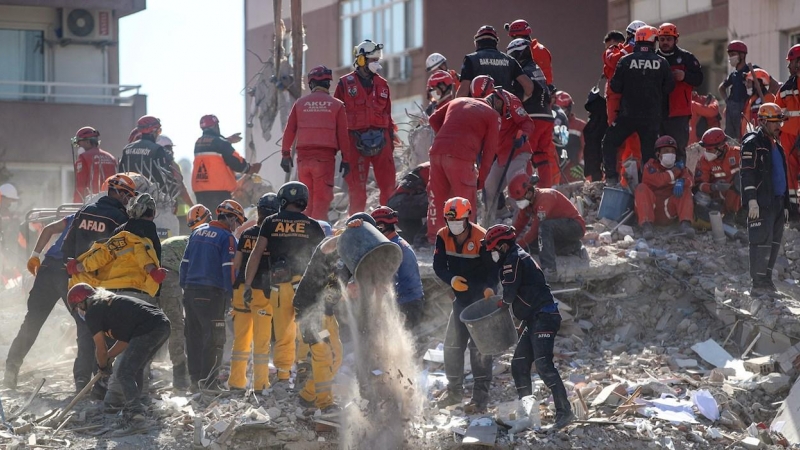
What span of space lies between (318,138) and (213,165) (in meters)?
2.25

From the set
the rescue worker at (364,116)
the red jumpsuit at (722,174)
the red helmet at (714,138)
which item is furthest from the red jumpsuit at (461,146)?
the red jumpsuit at (722,174)

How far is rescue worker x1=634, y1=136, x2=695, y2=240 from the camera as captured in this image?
1519 centimetres

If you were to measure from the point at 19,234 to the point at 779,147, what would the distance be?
998 centimetres

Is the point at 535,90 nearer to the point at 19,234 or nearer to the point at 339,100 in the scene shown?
the point at 339,100

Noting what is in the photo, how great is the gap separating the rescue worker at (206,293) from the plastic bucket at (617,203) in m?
5.45

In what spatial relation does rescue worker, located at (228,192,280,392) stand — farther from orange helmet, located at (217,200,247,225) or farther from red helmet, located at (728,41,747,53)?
red helmet, located at (728,41,747,53)


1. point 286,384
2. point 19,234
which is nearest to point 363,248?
point 286,384

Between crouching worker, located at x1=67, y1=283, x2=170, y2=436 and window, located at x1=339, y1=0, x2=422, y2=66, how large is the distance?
17905mm

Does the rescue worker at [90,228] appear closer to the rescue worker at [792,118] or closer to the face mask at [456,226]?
the face mask at [456,226]

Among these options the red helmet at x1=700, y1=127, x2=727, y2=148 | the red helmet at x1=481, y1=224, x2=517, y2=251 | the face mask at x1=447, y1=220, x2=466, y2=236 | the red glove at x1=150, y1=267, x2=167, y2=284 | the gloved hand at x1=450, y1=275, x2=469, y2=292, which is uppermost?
the red helmet at x1=700, y1=127, x2=727, y2=148

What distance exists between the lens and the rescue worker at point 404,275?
40.6ft

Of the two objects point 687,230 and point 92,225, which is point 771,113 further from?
point 92,225

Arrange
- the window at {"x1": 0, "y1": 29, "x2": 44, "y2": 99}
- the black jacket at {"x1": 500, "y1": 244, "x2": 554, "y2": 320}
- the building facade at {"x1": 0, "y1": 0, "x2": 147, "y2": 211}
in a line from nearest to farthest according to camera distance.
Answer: the black jacket at {"x1": 500, "y1": 244, "x2": 554, "y2": 320}
the building facade at {"x1": 0, "y1": 0, "x2": 147, "y2": 211}
the window at {"x1": 0, "y1": 29, "x2": 44, "y2": 99}

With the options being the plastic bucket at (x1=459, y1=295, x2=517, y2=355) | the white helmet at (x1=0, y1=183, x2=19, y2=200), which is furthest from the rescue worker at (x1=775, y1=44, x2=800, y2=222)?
the white helmet at (x1=0, y1=183, x2=19, y2=200)
